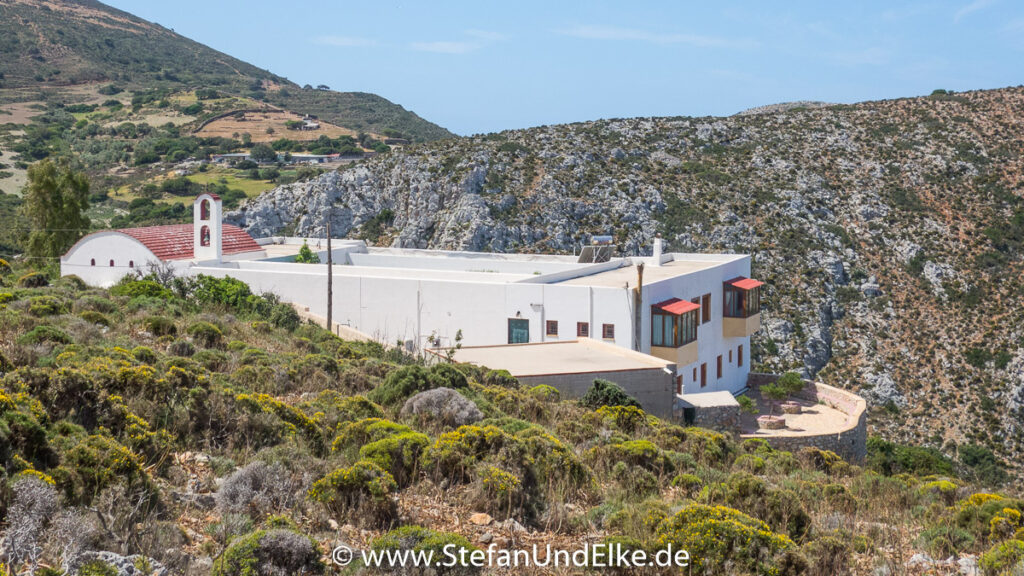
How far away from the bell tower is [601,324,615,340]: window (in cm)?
1510

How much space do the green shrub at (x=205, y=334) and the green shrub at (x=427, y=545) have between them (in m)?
→ 10.3

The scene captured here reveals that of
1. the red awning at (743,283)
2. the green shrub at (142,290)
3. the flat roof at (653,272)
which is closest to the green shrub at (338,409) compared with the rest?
the green shrub at (142,290)

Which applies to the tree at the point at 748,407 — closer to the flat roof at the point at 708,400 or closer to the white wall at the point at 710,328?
the white wall at the point at 710,328

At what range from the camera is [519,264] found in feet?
115

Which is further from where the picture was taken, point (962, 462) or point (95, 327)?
point (962, 462)

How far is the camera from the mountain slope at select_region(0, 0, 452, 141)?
115438 mm

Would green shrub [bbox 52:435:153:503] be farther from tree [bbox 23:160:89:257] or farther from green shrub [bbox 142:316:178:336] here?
tree [bbox 23:160:89:257]

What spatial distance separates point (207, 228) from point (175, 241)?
1385mm

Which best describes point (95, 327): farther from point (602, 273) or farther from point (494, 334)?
point (602, 273)

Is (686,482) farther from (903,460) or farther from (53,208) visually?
(53,208)

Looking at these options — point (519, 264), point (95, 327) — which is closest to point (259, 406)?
point (95, 327)

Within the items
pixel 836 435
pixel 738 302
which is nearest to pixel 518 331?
pixel 836 435

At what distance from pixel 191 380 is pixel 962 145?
70173 mm

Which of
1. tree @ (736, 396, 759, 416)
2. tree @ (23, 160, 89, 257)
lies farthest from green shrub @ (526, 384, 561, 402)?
tree @ (23, 160, 89, 257)
